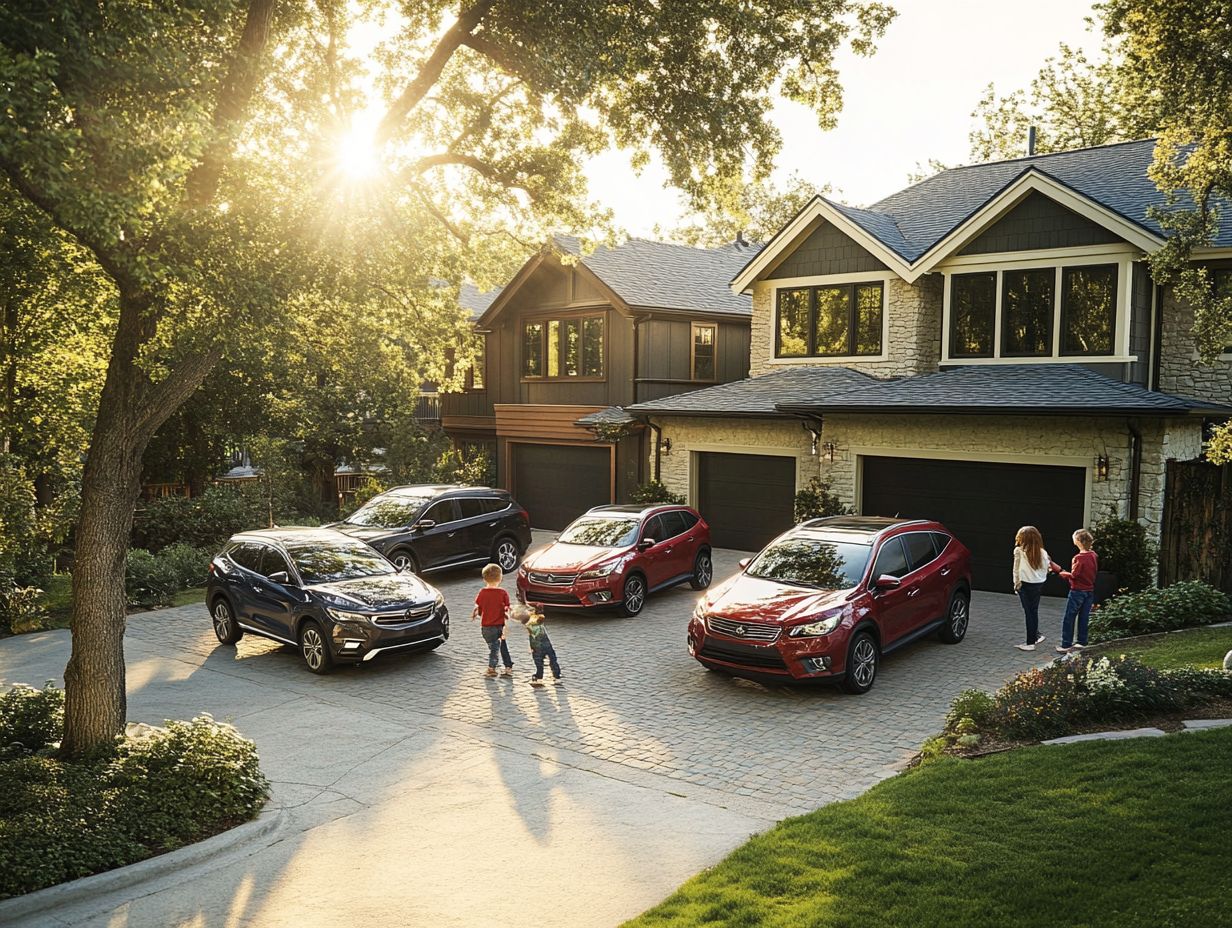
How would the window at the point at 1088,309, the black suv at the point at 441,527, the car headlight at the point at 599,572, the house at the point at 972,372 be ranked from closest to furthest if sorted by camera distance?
the car headlight at the point at 599,572
the house at the point at 972,372
the window at the point at 1088,309
the black suv at the point at 441,527

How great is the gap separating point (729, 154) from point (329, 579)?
807 cm

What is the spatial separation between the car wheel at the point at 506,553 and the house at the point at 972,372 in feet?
15.3

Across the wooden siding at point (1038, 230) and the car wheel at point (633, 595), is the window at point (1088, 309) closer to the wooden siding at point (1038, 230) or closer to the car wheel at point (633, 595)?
the wooden siding at point (1038, 230)

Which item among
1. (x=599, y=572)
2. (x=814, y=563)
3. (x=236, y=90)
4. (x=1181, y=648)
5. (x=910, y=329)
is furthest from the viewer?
(x=910, y=329)

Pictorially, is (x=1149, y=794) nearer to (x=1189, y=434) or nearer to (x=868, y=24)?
(x=868, y=24)

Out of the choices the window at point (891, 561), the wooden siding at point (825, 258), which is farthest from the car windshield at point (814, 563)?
the wooden siding at point (825, 258)

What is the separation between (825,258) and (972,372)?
182 inches

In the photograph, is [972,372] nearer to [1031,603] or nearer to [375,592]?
[1031,603]

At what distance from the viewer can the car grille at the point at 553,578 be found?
15.7m

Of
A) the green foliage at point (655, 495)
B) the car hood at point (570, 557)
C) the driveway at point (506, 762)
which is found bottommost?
the driveway at point (506, 762)

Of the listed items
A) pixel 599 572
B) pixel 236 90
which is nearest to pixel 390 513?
pixel 599 572

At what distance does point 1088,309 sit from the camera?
60.2ft

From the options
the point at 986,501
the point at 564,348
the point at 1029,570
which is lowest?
the point at 1029,570

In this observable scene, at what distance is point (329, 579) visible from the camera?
13.4 m
